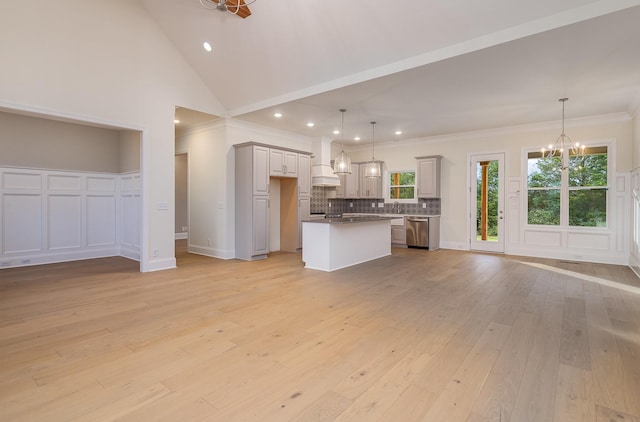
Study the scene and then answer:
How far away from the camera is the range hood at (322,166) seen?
25.3 ft

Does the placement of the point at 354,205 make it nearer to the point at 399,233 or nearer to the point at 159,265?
the point at 399,233

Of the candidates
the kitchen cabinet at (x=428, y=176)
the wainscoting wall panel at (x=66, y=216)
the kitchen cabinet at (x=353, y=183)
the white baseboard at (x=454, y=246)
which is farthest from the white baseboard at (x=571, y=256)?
the wainscoting wall panel at (x=66, y=216)

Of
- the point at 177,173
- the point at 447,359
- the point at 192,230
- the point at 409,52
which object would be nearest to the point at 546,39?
the point at 409,52

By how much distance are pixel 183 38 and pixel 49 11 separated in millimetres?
1735

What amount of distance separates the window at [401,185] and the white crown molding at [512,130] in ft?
2.64

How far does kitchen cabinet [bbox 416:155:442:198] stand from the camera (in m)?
7.91

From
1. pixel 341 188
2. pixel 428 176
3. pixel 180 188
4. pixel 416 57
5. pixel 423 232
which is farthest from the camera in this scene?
pixel 180 188

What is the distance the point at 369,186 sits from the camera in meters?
8.92

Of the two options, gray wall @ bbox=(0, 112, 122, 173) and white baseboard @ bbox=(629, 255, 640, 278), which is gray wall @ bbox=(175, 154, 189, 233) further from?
white baseboard @ bbox=(629, 255, 640, 278)

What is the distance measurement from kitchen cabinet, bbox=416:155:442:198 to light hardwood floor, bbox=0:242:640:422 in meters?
3.63

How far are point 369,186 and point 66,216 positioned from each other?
6980 mm

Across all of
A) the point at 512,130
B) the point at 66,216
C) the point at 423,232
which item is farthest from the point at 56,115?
the point at 512,130

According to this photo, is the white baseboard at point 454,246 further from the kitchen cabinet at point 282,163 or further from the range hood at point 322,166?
the kitchen cabinet at point 282,163

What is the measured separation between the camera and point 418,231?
25.9 feet
